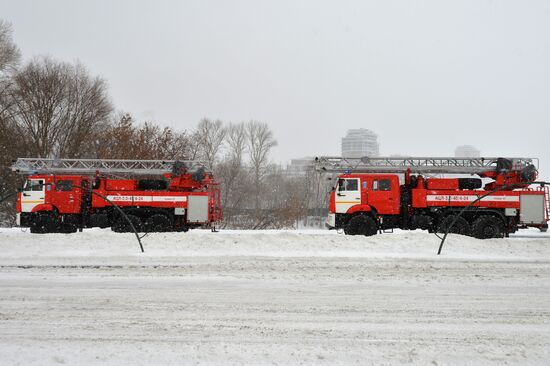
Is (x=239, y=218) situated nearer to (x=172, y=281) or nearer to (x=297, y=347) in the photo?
(x=172, y=281)

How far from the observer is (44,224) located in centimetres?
1911

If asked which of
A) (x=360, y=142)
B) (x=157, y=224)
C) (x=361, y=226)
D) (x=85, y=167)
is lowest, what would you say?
(x=157, y=224)

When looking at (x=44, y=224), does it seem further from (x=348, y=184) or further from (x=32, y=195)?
(x=348, y=184)

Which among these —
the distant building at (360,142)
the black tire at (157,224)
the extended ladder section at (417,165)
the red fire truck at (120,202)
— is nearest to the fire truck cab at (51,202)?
the red fire truck at (120,202)

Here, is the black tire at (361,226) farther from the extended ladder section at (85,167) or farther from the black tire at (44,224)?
the black tire at (44,224)

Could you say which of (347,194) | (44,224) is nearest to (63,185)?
(44,224)

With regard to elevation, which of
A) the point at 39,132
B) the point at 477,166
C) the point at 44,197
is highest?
the point at 39,132

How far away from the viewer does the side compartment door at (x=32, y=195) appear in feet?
63.1

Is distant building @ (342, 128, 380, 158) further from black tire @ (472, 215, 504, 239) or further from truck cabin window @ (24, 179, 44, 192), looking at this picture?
truck cabin window @ (24, 179, 44, 192)

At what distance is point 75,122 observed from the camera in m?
38.3

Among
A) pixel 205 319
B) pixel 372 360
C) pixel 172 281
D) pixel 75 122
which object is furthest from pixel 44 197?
pixel 75 122

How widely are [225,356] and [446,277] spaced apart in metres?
6.41

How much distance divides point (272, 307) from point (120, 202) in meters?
13.4

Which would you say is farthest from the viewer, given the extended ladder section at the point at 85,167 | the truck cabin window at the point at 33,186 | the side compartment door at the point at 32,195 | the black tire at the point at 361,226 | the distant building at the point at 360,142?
the distant building at the point at 360,142
